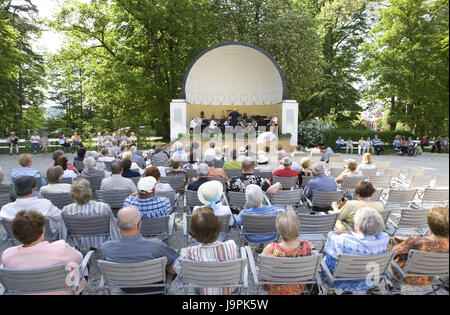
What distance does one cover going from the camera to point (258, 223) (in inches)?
151

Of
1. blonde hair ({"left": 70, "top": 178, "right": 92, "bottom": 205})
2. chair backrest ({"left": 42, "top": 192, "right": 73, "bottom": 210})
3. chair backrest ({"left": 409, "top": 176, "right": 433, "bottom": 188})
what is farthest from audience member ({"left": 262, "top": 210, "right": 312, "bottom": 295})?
chair backrest ({"left": 409, "top": 176, "right": 433, "bottom": 188})

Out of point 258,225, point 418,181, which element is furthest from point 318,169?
point 418,181

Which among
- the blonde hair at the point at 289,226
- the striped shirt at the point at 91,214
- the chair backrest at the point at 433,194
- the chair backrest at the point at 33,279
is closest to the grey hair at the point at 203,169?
the striped shirt at the point at 91,214

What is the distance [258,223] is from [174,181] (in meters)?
2.81

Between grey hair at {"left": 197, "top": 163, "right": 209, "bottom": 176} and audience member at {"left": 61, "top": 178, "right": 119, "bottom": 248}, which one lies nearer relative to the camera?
audience member at {"left": 61, "top": 178, "right": 119, "bottom": 248}

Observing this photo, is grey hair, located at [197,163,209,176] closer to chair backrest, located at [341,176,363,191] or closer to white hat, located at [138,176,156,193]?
white hat, located at [138,176,156,193]

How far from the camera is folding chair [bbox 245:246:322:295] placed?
264 cm

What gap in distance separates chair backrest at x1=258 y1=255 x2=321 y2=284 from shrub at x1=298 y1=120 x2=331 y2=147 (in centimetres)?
1893

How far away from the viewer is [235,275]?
2.61m

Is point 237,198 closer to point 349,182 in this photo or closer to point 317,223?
point 317,223

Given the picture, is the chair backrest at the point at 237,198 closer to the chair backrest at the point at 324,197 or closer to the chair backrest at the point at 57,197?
the chair backrest at the point at 324,197
